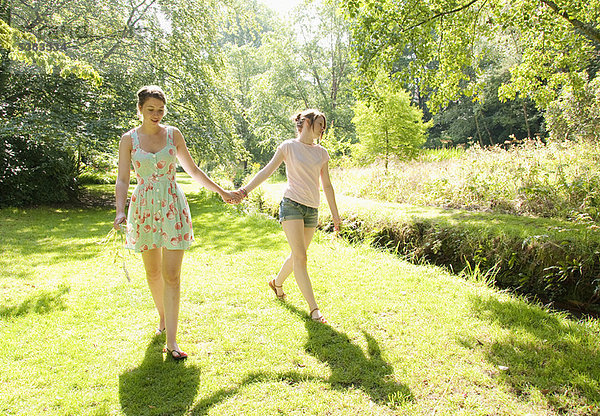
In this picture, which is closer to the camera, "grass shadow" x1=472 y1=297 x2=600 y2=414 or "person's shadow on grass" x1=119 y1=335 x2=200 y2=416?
"person's shadow on grass" x1=119 y1=335 x2=200 y2=416

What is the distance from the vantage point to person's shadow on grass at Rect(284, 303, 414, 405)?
276 cm

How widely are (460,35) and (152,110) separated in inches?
278

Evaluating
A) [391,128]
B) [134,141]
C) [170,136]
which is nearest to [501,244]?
[170,136]

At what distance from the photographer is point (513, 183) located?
290 inches

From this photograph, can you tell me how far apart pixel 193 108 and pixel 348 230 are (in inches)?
273

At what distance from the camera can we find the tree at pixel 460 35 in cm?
708

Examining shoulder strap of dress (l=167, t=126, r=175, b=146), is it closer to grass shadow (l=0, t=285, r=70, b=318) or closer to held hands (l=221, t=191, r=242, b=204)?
held hands (l=221, t=191, r=242, b=204)

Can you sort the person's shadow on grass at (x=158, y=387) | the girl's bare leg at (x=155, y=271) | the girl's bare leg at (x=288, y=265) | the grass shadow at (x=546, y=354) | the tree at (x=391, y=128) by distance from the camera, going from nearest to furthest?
the person's shadow on grass at (x=158, y=387), the grass shadow at (x=546, y=354), the girl's bare leg at (x=155, y=271), the girl's bare leg at (x=288, y=265), the tree at (x=391, y=128)

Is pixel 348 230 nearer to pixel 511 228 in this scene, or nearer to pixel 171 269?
pixel 511 228

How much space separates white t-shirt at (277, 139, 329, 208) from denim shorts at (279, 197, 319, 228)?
0.04m

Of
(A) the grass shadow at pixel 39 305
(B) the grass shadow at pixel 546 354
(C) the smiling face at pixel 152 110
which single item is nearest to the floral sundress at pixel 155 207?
(C) the smiling face at pixel 152 110

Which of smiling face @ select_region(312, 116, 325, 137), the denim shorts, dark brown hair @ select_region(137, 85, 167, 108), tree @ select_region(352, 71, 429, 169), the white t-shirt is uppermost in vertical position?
tree @ select_region(352, 71, 429, 169)

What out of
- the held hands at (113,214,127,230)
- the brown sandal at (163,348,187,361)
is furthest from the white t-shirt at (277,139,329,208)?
the brown sandal at (163,348,187,361)

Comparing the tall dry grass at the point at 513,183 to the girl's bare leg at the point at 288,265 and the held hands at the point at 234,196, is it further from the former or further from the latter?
the held hands at the point at 234,196
